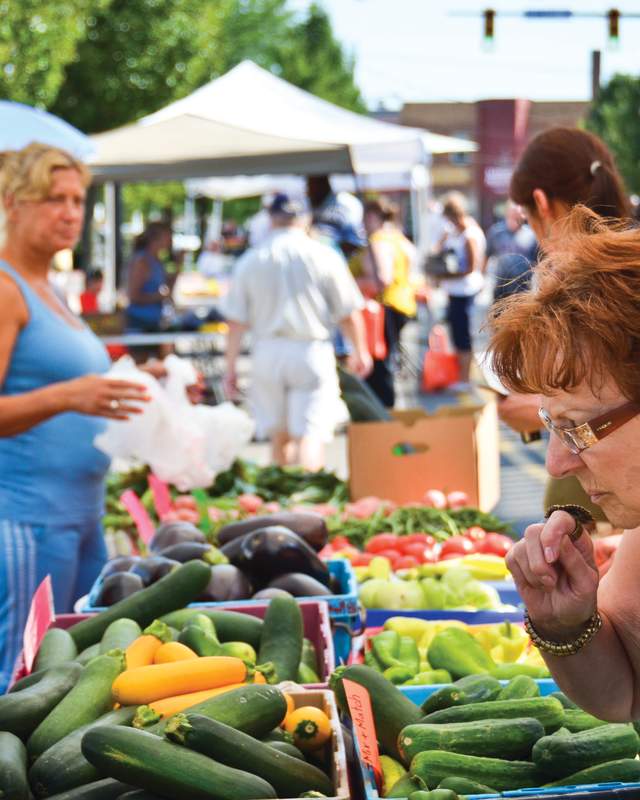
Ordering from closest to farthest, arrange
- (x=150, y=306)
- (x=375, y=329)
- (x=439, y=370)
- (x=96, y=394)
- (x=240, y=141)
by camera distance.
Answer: (x=96, y=394)
(x=240, y=141)
(x=375, y=329)
(x=150, y=306)
(x=439, y=370)

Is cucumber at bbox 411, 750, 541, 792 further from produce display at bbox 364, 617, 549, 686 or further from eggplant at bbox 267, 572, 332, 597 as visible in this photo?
eggplant at bbox 267, 572, 332, 597

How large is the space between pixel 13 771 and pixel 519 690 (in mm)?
1057

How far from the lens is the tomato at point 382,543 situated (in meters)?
4.46

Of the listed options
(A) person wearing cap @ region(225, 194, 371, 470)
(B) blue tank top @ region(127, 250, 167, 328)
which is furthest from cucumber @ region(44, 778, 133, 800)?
(B) blue tank top @ region(127, 250, 167, 328)

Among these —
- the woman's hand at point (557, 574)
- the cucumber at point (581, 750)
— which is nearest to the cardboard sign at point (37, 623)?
the cucumber at point (581, 750)

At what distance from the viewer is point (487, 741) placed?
87.7 inches

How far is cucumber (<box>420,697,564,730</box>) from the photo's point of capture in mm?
2332

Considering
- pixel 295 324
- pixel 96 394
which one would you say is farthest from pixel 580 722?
pixel 295 324

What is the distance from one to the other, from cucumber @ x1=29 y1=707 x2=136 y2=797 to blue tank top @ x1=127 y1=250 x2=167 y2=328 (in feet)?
37.6

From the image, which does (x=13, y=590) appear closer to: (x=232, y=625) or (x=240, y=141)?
(x=232, y=625)

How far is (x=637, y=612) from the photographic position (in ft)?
6.61

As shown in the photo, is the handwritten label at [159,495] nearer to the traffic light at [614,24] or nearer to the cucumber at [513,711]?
the cucumber at [513,711]

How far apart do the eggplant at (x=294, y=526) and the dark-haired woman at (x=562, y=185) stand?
762mm

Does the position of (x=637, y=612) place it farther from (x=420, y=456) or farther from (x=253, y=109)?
(x=253, y=109)
